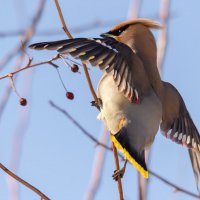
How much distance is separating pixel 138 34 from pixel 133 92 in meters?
0.53

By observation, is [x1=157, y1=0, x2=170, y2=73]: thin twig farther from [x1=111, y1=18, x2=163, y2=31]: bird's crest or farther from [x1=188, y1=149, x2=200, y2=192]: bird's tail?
[x1=188, y1=149, x2=200, y2=192]: bird's tail

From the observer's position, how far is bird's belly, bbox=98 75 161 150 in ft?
9.16

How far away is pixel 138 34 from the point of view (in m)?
3.21

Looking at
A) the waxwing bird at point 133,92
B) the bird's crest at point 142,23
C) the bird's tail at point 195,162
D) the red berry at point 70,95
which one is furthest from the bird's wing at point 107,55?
the bird's tail at point 195,162

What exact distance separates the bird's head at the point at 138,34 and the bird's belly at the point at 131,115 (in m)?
0.36

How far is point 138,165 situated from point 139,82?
447mm

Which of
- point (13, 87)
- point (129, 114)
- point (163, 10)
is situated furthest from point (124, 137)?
point (13, 87)

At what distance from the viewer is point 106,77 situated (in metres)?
2.94

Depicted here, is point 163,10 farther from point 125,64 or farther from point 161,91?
point 161,91

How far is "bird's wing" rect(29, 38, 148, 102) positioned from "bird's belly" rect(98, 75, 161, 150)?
58 mm

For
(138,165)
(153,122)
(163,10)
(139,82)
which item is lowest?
(138,165)

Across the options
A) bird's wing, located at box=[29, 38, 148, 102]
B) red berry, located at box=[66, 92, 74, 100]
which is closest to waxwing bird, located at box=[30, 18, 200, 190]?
bird's wing, located at box=[29, 38, 148, 102]

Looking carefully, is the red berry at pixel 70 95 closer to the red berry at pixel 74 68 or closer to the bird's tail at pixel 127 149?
the red berry at pixel 74 68

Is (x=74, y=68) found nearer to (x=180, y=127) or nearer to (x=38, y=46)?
(x=38, y=46)
